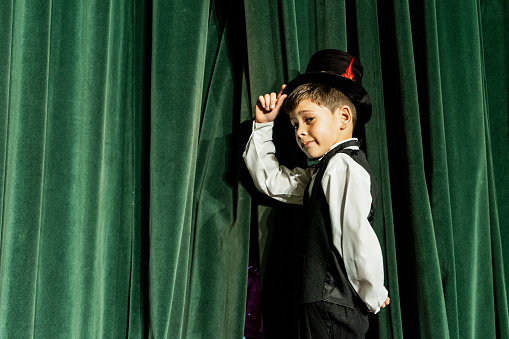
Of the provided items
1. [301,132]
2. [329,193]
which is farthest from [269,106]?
[329,193]

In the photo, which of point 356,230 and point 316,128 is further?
point 316,128

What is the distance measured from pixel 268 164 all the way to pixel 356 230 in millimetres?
379

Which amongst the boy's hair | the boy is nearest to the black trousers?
the boy

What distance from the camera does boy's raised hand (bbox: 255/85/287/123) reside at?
161cm

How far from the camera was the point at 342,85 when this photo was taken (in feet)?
5.10

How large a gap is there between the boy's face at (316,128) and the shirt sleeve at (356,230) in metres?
0.11

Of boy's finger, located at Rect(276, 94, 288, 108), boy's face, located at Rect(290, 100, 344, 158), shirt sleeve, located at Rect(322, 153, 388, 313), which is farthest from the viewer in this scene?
boy's finger, located at Rect(276, 94, 288, 108)

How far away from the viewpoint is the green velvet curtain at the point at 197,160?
1447mm

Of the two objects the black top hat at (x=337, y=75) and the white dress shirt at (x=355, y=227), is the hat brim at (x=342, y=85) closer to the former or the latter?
the black top hat at (x=337, y=75)

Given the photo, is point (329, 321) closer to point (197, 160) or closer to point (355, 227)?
point (355, 227)

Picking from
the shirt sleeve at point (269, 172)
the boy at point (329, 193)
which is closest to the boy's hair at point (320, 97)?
the boy at point (329, 193)

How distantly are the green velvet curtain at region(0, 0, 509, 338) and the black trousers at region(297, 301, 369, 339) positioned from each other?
275mm

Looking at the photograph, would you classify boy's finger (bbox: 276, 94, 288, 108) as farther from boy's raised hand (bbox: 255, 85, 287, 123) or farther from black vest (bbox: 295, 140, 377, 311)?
black vest (bbox: 295, 140, 377, 311)

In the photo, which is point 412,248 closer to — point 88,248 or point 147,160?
point 147,160
